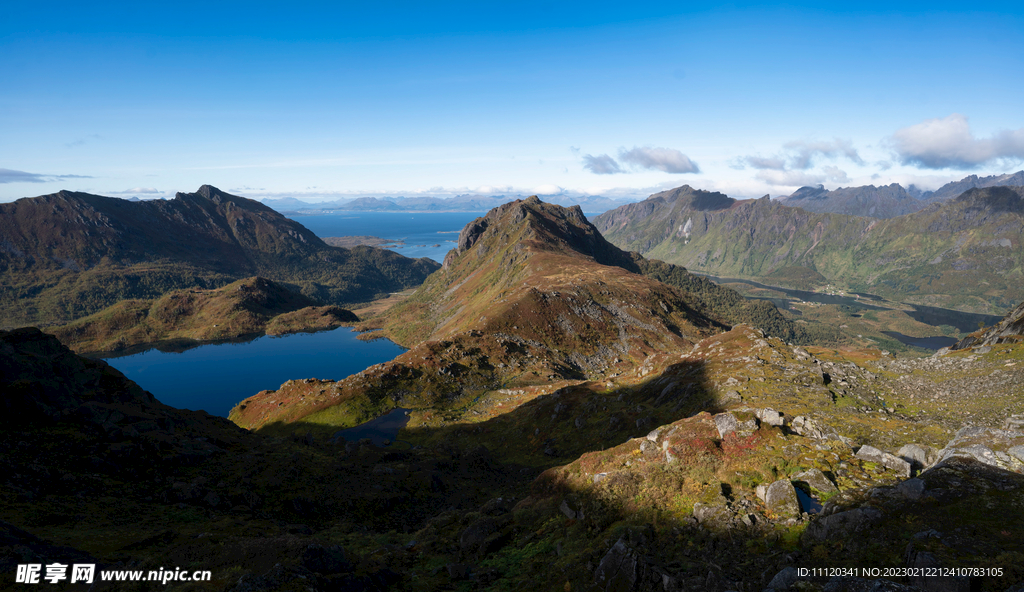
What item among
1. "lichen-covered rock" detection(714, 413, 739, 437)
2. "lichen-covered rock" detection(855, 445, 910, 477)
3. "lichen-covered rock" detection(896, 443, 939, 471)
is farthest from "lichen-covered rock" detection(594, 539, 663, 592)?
"lichen-covered rock" detection(896, 443, 939, 471)

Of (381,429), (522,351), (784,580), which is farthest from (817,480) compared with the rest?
(522,351)

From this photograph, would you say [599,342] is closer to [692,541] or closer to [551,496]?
[551,496]

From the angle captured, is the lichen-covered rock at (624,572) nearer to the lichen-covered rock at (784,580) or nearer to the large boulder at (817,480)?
the lichen-covered rock at (784,580)

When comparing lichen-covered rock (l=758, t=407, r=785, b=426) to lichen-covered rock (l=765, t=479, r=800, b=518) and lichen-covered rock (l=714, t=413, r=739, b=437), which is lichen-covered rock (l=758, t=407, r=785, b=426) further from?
lichen-covered rock (l=765, t=479, r=800, b=518)

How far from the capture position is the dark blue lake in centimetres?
14375

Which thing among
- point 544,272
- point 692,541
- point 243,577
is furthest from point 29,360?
point 544,272

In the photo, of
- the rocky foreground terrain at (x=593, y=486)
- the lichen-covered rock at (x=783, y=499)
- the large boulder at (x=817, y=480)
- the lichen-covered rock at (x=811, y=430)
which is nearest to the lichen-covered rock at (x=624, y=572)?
the rocky foreground terrain at (x=593, y=486)

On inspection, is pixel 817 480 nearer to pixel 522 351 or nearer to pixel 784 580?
pixel 784 580

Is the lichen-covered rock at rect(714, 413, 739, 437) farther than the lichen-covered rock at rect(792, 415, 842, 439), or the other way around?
the lichen-covered rock at rect(714, 413, 739, 437)

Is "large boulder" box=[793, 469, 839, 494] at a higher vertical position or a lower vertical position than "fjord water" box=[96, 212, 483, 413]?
higher

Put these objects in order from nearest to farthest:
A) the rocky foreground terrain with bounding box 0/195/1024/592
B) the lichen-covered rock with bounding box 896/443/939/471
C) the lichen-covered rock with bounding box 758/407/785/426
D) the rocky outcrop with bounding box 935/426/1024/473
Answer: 1. the rocky foreground terrain with bounding box 0/195/1024/592
2. the rocky outcrop with bounding box 935/426/1024/473
3. the lichen-covered rock with bounding box 896/443/939/471
4. the lichen-covered rock with bounding box 758/407/785/426

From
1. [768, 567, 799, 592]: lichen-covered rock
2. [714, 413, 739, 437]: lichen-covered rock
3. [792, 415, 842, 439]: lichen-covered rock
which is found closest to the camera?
[768, 567, 799, 592]: lichen-covered rock

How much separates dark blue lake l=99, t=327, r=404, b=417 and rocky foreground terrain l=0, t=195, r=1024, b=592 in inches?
4169

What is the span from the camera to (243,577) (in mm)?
18188
